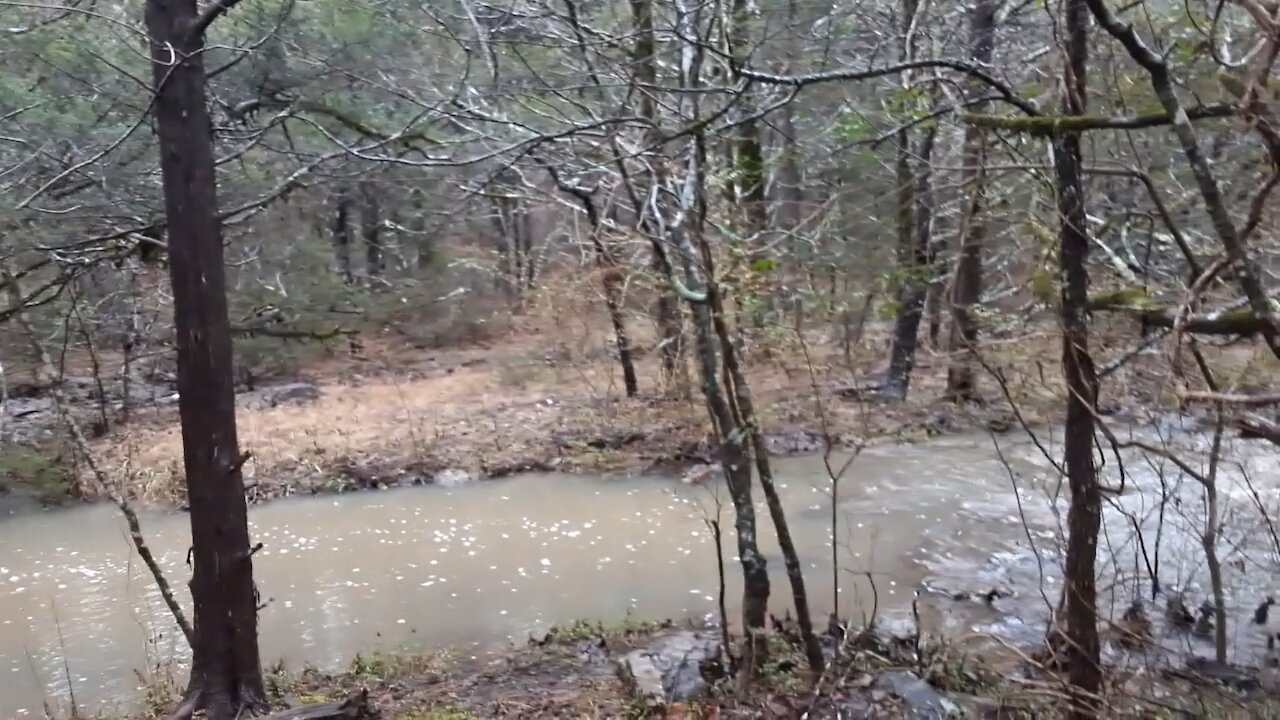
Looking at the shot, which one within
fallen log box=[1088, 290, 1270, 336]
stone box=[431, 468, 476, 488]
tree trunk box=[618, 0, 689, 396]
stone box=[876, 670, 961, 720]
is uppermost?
tree trunk box=[618, 0, 689, 396]

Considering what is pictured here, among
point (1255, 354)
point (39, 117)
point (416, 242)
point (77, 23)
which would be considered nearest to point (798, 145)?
point (1255, 354)

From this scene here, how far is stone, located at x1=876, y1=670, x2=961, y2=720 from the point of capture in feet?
16.6

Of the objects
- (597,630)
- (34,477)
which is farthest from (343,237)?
(597,630)

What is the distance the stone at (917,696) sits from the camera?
5.07 m

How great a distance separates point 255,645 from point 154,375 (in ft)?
43.1

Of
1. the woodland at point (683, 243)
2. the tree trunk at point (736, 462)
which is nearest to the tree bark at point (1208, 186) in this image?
the woodland at point (683, 243)

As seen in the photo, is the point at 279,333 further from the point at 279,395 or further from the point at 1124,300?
the point at 279,395

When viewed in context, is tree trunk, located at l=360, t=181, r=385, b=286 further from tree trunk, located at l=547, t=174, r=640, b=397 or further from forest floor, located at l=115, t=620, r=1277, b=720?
forest floor, located at l=115, t=620, r=1277, b=720

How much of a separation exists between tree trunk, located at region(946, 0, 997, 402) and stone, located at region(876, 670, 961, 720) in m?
1.76

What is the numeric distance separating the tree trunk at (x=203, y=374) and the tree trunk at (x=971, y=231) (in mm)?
3750

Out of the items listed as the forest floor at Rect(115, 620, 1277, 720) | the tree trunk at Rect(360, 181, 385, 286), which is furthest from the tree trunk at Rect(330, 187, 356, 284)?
the forest floor at Rect(115, 620, 1277, 720)

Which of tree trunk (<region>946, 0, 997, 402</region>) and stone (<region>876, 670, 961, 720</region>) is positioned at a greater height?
tree trunk (<region>946, 0, 997, 402</region>)

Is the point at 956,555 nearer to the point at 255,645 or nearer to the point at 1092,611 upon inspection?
the point at 1092,611

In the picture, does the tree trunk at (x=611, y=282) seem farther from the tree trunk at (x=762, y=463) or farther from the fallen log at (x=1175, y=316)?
the fallen log at (x=1175, y=316)
